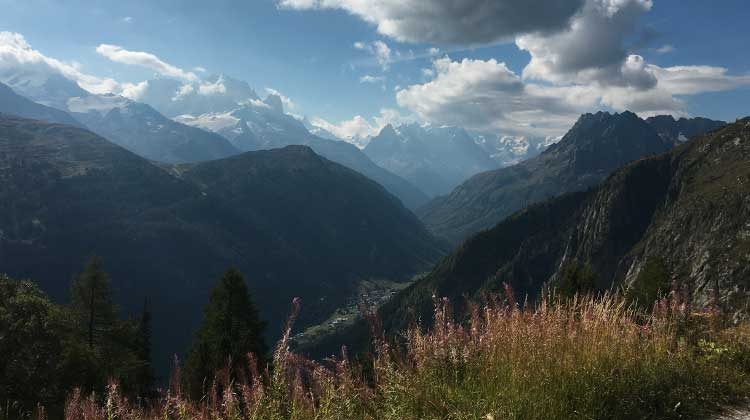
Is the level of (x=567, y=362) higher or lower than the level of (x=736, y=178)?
lower

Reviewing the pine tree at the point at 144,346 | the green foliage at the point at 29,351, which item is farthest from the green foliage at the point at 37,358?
the pine tree at the point at 144,346

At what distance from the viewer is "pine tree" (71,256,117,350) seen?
38.0 m

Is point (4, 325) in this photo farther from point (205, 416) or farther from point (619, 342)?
point (619, 342)

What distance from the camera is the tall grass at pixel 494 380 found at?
5.14m

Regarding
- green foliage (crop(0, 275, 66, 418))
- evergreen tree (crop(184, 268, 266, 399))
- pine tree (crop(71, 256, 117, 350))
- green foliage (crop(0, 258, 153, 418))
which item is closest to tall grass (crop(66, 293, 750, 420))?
green foliage (crop(0, 258, 153, 418))

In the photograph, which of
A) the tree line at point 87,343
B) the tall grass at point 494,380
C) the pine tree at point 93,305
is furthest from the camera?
the pine tree at point 93,305

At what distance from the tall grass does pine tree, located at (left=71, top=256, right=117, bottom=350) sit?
3827 cm

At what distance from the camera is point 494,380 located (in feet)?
18.0

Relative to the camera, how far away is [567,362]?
5645 mm

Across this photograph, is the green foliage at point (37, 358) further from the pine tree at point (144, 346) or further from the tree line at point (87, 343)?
the pine tree at point (144, 346)

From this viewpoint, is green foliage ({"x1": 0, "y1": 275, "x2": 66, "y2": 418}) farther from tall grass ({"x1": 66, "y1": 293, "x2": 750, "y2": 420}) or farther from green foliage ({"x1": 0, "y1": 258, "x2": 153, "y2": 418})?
tall grass ({"x1": 66, "y1": 293, "x2": 750, "y2": 420})

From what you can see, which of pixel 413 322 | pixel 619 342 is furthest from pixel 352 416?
pixel 619 342

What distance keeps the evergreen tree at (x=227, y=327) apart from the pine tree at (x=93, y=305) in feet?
27.4

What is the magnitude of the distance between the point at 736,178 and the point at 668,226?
2592 cm
